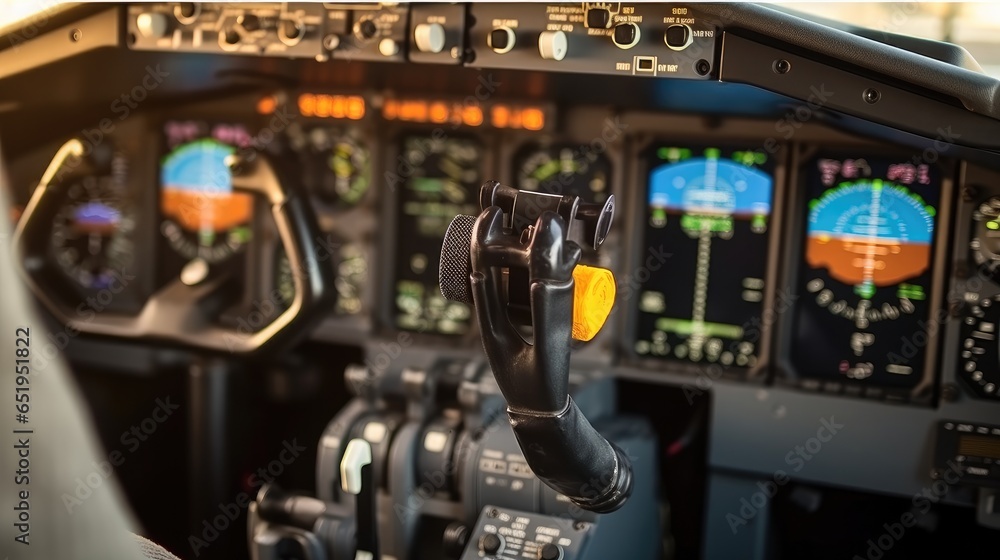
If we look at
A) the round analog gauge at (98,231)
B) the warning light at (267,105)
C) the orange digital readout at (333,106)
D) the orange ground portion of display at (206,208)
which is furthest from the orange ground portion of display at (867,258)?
the round analog gauge at (98,231)

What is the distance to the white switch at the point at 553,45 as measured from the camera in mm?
2018

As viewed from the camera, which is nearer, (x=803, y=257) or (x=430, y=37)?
(x=430, y=37)

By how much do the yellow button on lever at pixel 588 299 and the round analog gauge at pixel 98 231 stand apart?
2199 mm

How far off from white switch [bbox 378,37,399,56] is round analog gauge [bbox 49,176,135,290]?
143 centimetres

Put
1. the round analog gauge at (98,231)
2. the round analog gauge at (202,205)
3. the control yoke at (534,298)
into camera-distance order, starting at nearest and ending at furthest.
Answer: the control yoke at (534,298) < the round analog gauge at (202,205) < the round analog gauge at (98,231)

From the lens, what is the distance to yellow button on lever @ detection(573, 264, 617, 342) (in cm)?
147

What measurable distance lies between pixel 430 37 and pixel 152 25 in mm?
666

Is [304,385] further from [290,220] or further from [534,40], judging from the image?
[534,40]

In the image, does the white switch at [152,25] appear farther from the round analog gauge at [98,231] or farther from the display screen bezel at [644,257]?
the display screen bezel at [644,257]

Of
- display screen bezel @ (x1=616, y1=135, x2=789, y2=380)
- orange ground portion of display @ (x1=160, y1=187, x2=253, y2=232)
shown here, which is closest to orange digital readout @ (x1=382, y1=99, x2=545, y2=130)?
display screen bezel @ (x1=616, y1=135, x2=789, y2=380)

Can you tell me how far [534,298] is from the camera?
4.66ft

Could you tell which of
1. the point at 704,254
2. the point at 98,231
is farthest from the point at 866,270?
the point at 98,231

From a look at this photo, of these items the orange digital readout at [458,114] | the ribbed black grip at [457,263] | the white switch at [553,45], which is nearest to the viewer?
the ribbed black grip at [457,263]

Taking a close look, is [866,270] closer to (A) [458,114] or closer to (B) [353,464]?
(A) [458,114]
